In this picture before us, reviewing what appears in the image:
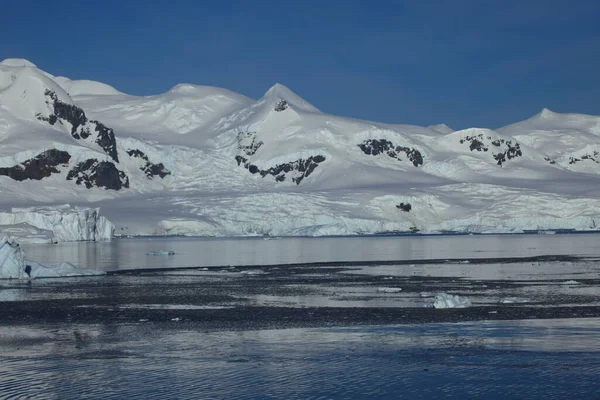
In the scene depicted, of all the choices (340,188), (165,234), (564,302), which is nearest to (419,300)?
(564,302)

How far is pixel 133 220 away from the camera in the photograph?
506ft

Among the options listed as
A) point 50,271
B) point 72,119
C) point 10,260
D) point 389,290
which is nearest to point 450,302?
point 389,290

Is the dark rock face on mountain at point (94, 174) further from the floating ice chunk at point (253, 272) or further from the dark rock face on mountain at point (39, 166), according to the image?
the floating ice chunk at point (253, 272)

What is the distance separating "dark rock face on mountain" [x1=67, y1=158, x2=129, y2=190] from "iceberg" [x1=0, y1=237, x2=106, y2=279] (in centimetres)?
13713

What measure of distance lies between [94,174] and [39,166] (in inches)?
563

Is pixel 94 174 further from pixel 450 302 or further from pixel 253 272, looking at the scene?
pixel 450 302

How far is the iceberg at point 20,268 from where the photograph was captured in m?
47.3

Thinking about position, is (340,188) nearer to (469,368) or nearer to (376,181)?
(376,181)

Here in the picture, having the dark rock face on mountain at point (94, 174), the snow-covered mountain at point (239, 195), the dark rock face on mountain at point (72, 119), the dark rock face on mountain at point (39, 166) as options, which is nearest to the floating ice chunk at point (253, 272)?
the snow-covered mountain at point (239, 195)

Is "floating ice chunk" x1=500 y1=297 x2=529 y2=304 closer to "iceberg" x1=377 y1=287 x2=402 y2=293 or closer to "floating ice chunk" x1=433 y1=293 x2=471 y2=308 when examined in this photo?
"floating ice chunk" x1=433 y1=293 x2=471 y2=308

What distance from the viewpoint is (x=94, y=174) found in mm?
184250

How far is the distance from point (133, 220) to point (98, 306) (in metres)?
124

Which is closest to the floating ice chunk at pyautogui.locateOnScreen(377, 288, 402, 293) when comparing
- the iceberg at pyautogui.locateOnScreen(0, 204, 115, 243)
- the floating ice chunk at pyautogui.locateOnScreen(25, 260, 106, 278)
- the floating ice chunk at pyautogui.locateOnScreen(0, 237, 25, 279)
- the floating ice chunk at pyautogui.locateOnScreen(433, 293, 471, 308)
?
the floating ice chunk at pyautogui.locateOnScreen(433, 293, 471, 308)

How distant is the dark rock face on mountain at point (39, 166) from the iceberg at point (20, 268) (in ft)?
420
